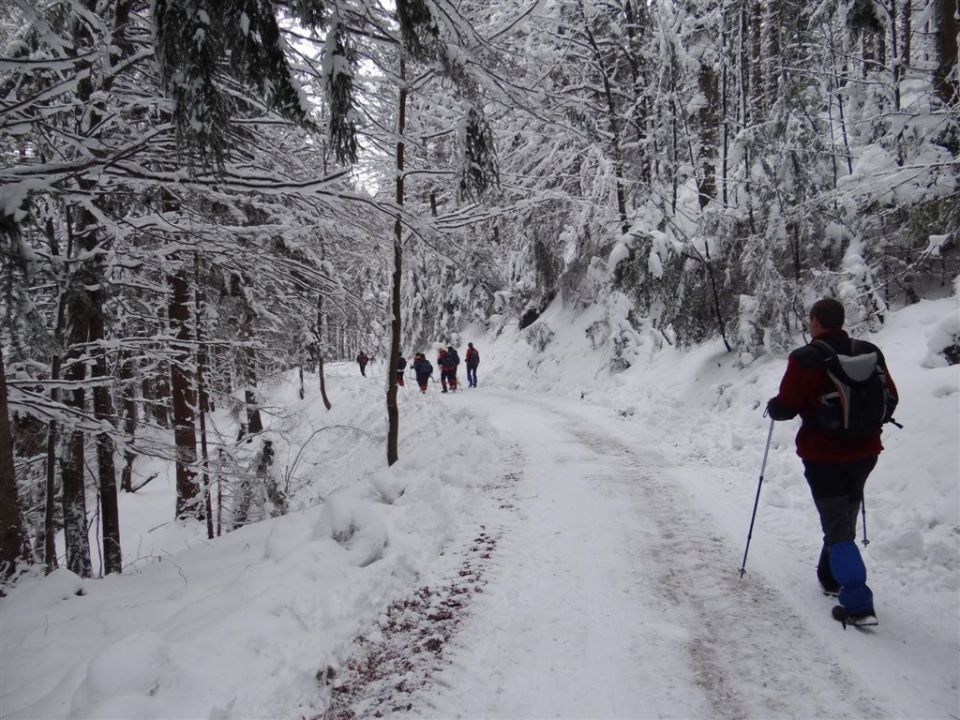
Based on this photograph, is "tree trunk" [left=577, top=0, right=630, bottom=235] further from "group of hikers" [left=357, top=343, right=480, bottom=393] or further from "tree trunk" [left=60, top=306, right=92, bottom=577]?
"tree trunk" [left=60, top=306, right=92, bottom=577]

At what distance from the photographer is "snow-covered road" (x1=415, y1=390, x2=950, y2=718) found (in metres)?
2.89

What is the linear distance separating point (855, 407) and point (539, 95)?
3795 mm

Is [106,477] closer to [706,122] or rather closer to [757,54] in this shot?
[706,122]

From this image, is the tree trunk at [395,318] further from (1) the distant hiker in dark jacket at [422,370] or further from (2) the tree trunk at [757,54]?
(2) the tree trunk at [757,54]

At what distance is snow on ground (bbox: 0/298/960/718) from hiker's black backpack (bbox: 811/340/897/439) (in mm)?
1379

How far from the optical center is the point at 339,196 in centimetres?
446

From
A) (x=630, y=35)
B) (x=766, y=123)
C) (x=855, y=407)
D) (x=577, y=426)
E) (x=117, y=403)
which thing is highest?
(x=630, y=35)

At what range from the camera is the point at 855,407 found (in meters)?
3.61

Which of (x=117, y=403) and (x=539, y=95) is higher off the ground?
(x=539, y=95)

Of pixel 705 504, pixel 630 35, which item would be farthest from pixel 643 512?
pixel 630 35

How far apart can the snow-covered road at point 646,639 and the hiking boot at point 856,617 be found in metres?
0.07

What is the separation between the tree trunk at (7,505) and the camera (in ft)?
12.1

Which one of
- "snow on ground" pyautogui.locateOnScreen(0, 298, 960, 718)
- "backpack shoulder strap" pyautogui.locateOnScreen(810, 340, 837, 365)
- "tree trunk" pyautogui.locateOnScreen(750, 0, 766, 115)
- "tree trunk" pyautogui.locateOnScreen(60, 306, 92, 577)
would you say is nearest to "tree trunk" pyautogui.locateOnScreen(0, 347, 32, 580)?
"snow on ground" pyautogui.locateOnScreen(0, 298, 960, 718)

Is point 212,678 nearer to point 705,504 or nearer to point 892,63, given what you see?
point 705,504
